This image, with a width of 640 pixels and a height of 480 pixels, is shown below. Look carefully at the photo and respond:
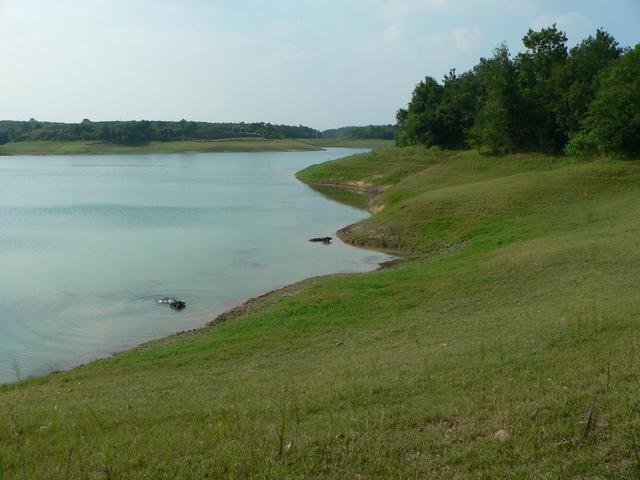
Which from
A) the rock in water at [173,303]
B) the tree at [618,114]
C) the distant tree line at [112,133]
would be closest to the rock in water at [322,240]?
the rock in water at [173,303]

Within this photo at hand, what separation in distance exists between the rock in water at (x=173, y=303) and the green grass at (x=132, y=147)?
135887 mm

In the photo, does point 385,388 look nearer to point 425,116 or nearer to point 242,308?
point 242,308

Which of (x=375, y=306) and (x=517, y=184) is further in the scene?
(x=517, y=184)

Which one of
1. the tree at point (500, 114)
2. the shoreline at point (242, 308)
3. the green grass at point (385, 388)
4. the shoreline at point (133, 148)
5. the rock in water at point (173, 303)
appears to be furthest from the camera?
the shoreline at point (133, 148)

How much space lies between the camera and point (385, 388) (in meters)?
9.56

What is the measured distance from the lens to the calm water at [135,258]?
2162 cm

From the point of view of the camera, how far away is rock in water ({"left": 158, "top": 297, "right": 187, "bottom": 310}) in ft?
79.2

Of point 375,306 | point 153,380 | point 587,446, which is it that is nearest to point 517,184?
point 375,306

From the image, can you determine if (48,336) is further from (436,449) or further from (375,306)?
(436,449)

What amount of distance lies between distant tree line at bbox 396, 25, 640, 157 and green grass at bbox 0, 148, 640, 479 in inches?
984

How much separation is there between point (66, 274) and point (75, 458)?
23.7 m

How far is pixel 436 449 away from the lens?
701 centimetres

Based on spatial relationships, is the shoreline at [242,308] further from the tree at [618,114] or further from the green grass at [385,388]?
the tree at [618,114]

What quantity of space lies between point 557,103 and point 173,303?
45116 mm
